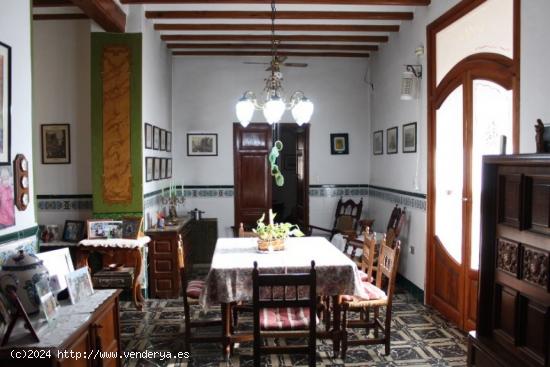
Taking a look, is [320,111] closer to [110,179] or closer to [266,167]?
[266,167]

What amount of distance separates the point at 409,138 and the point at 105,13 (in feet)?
12.0

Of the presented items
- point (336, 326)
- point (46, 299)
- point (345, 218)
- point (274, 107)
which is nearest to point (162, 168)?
point (345, 218)

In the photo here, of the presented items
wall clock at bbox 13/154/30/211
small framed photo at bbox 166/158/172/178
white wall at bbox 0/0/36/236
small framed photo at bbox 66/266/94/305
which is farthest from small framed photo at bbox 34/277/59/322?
small framed photo at bbox 166/158/172/178

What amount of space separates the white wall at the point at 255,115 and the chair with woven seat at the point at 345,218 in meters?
0.20

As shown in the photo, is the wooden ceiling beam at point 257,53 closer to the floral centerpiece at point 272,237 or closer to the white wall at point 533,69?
the floral centerpiece at point 272,237

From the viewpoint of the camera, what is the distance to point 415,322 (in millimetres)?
4484

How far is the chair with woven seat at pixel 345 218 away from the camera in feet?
23.0

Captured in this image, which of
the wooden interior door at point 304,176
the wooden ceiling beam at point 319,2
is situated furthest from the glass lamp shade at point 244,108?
the wooden interior door at point 304,176

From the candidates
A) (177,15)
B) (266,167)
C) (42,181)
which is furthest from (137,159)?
(266,167)

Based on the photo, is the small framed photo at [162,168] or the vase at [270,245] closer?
the vase at [270,245]

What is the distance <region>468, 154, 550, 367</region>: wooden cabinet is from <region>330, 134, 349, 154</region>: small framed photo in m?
5.13

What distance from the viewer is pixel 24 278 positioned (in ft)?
7.25

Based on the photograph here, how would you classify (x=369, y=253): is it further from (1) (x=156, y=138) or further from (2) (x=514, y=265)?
(1) (x=156, y=138)

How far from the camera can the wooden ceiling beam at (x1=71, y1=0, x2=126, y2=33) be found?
4160mm
